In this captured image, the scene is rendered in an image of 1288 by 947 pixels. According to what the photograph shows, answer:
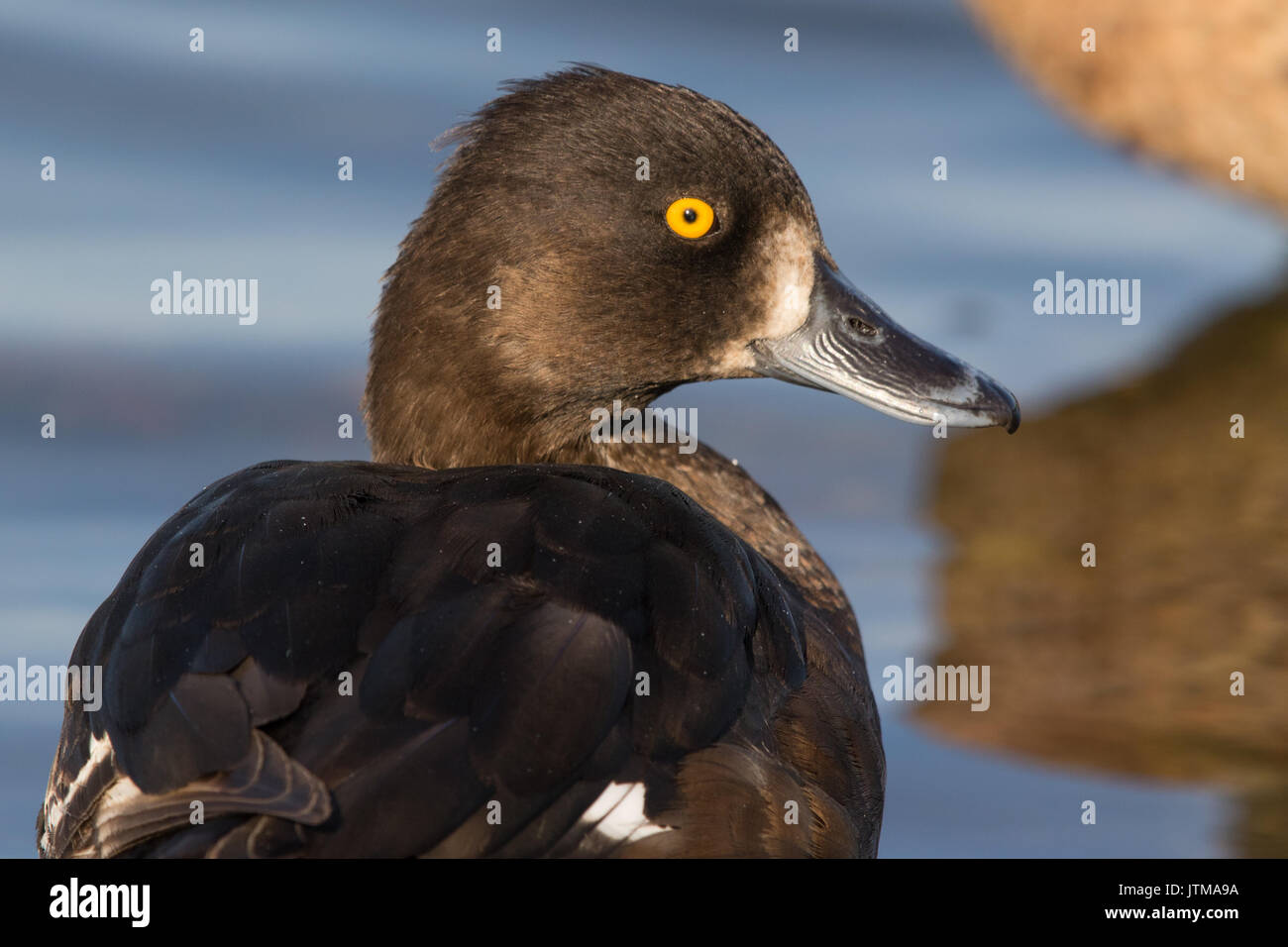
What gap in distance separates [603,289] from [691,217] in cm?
23

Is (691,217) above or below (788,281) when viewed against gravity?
above

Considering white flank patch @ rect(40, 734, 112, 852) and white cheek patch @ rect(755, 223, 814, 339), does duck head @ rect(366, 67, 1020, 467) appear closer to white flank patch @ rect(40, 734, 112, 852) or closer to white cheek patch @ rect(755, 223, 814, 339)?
white cheek patch @ rect(755, 223, 814, 339)

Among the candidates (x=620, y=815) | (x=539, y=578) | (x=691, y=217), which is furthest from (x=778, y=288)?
(x=620, y=815)

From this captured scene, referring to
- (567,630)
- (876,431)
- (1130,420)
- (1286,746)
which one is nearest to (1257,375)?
(1130,420)

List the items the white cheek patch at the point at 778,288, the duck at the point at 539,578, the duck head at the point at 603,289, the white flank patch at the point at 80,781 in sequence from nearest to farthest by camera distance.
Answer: the duck at the point at 539,578 < the white flank patch at the point at 80,781 < the duck head at the point at 603,289 < the white cheek patch at the point at 778,288

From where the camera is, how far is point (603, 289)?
402cm

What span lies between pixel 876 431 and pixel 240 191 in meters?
2.46

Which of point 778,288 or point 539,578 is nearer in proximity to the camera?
point 539,578

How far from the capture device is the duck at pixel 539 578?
288cm

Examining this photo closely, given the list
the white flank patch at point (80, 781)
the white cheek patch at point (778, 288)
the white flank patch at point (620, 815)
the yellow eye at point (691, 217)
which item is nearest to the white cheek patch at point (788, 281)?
the white cheek patch at point (778, 288)

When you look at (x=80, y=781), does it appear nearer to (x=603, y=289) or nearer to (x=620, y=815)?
(x=620, y=815)

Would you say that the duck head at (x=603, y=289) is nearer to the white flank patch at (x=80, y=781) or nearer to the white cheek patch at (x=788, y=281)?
the white cheek patch at (x=788, y=281)

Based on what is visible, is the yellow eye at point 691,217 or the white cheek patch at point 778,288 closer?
the yellow eye at point 691,217

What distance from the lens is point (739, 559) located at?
11.4ft
